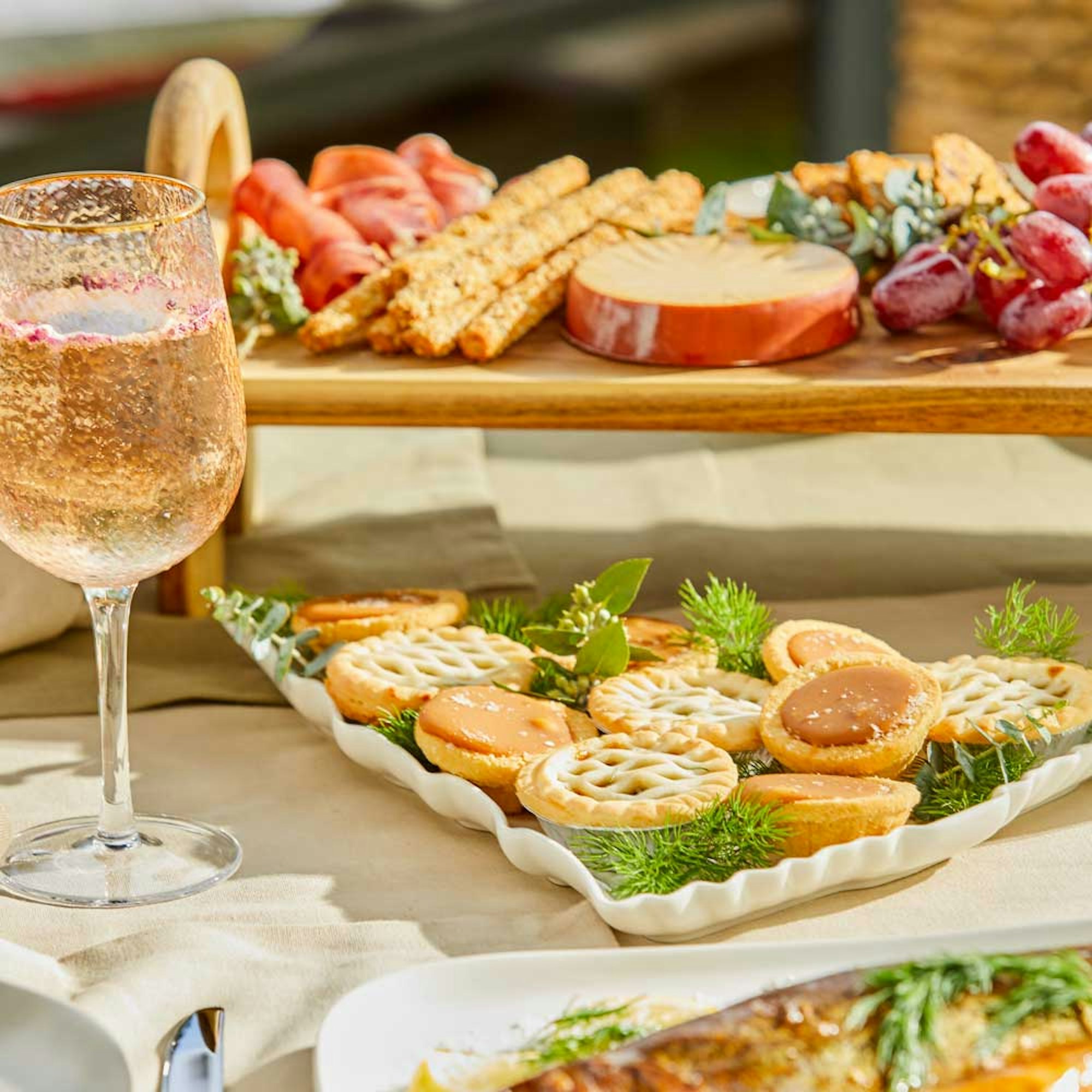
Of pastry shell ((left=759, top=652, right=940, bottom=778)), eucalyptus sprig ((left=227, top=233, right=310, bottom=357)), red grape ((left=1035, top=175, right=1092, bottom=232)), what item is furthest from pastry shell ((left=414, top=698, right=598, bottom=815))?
red grape ((left=1035, top=175, right=1092, bottom=232))

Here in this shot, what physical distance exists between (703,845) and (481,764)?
0.14 m

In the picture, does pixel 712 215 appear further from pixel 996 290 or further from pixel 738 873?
pixel 738 873

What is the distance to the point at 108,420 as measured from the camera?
855mm

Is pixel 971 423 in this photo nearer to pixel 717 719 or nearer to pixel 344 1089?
pixel 717 719

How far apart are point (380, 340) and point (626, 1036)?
27.9 inches

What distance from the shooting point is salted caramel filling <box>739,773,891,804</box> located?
0.90 m

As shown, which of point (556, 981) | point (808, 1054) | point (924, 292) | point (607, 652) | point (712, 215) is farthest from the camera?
point (712, 215)

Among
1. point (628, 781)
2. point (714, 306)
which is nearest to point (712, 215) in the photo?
point (714, 306)

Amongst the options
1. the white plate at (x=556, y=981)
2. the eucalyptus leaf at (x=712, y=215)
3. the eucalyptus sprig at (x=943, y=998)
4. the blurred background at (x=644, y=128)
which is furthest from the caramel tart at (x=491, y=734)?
the eucalyptus leaf at (x=712, y=215)

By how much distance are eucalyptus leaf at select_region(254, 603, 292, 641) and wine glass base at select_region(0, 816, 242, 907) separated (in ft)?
0.54

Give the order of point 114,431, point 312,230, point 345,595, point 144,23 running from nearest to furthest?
point 114,431 → point 345,595 → point 312,230 → point 144,23

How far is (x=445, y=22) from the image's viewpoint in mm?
3830

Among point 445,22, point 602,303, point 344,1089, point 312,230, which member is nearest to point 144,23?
point 445,22

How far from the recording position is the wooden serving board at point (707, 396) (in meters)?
1.23
